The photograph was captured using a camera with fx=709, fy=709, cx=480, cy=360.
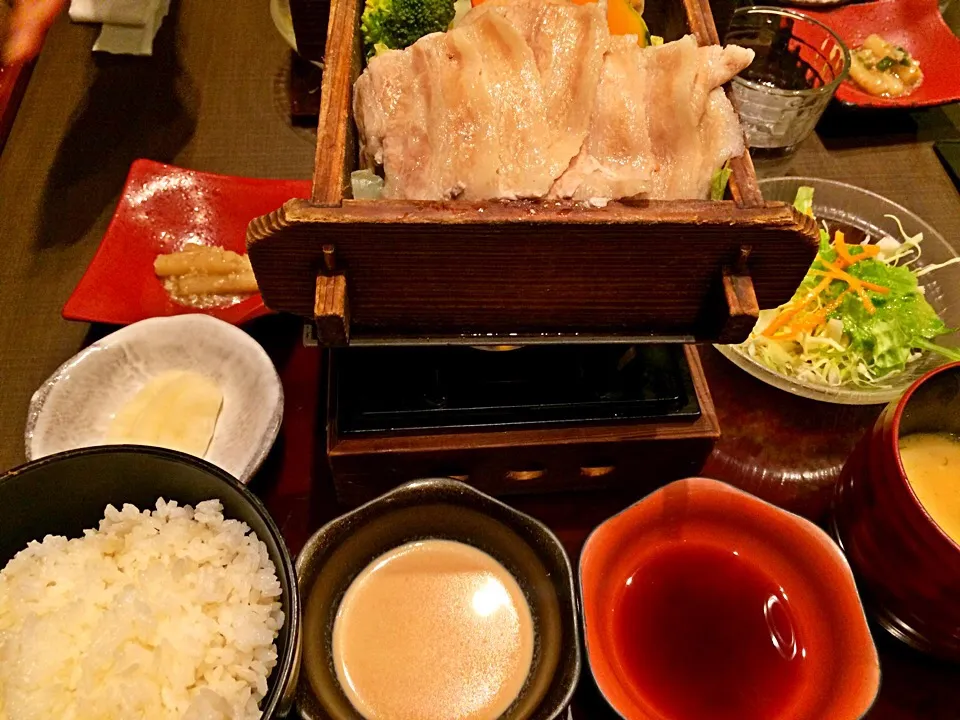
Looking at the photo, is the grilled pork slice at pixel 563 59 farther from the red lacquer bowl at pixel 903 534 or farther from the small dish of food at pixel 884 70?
the small dish of food at pixel 884 70

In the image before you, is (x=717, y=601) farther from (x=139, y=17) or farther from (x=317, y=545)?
(x=139, y=17)

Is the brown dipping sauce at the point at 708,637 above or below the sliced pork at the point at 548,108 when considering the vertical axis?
below

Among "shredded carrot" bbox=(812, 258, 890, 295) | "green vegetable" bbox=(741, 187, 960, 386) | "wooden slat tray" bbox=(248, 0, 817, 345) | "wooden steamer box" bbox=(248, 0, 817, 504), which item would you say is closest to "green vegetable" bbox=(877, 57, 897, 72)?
"green vegetable" bbox=(741, 187, 960, 386)

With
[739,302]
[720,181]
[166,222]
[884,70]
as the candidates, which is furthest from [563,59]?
[884,70]

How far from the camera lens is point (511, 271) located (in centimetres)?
115

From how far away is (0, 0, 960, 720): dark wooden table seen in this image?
1581 millimetres

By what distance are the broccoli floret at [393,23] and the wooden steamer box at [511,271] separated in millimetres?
32

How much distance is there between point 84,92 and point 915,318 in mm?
2600

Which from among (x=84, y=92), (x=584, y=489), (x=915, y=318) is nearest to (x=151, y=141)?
(x=84, y=92)

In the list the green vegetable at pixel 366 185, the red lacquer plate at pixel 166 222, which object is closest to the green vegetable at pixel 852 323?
the green vegetable at pixel 366 185

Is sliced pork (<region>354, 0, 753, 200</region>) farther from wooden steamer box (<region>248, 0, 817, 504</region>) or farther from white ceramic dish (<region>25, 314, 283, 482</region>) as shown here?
white ceramic dish (<region>25, 314, 283, 482</region>)

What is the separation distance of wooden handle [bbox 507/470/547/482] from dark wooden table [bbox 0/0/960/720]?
7cm

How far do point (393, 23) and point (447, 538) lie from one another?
104 centimetres

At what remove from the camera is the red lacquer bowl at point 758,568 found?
48.6 inches
